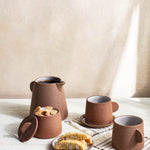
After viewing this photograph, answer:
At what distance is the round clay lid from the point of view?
2.71 feet

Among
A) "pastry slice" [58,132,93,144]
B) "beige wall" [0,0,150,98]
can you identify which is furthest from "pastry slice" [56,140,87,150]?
"beige wall" [0,0,150,98]

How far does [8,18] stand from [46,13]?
166 mm

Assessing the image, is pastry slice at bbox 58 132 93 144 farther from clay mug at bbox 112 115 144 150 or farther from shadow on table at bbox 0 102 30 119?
shadow on table at bbox 0 102 30 119

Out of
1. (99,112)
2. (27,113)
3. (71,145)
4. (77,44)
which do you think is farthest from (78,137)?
(77,44)

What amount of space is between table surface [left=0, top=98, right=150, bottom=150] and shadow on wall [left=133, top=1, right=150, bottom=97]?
92mm

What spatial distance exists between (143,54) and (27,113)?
590mm

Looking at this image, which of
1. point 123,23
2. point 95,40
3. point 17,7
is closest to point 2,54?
point 17,7

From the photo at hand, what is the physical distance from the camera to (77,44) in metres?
1.26

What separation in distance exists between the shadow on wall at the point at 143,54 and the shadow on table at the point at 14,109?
53 centimetres

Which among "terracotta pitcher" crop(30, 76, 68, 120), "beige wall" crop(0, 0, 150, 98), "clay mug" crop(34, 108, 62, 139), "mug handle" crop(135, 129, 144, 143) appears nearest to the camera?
"mug handle" crop(135, 129, 144, 143)

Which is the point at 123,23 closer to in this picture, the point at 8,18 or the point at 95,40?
the point at 95,40

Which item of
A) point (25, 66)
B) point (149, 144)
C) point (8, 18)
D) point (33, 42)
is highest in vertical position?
point (8, 18)

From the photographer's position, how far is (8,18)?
1.22 meters

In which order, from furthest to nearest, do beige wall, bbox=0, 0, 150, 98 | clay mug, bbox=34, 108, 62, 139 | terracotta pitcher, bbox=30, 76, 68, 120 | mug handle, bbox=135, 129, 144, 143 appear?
beige wall, bbox=0, 0, 150, 98, terracotta pitcher, bbox=30, 76, 68, 120, clay mug, bbox=34, 108, 62, 139, mug handle, bbox=135, 129, 144, 143
